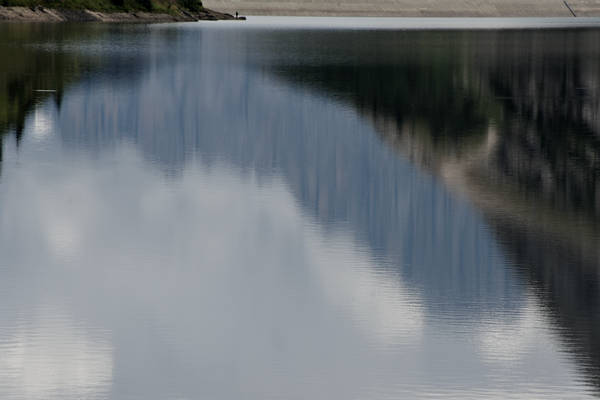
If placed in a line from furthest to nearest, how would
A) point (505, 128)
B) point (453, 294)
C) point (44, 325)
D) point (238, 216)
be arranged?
1. point (505, 128)
2. point (238, 216)
3. point (453, 294)
4. point (44, 325)

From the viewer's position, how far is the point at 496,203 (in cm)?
2738

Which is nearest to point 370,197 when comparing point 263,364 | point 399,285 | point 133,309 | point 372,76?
point 399,285

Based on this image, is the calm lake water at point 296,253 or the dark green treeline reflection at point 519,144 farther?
the dark green treeline reflection at point 519,144

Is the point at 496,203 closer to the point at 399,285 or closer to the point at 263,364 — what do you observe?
the point at 399,285

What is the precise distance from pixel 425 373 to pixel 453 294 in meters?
3.90

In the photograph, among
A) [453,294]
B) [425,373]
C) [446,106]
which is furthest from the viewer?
[446,106]

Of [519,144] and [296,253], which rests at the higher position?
[519,144]

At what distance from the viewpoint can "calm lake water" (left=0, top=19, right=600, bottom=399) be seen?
14688mm

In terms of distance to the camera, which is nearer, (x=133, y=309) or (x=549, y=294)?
(x=133, y=309)

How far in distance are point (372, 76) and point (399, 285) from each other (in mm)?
55876

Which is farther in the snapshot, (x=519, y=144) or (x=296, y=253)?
(x=519, y=144)

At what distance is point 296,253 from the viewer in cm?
2156

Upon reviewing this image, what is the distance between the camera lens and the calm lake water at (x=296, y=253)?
48.2 ft

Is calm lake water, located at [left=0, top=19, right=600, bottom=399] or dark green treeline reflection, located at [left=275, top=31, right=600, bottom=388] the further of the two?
dark green treeline reflection, located at [left=275, top=31, right=600, bottom=388]
